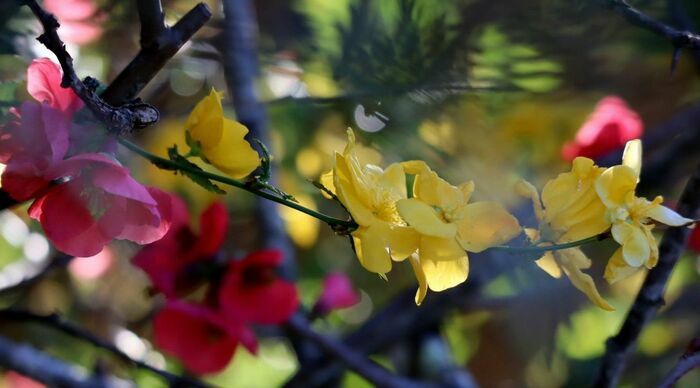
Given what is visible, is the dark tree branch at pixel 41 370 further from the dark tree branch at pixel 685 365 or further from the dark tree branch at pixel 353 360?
the dark tree branch at pixel 685 365

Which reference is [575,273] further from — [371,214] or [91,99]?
[91,99]

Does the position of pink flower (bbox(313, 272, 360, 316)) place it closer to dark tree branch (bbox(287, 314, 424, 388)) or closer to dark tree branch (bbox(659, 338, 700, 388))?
dark tree branch (bbox(287, 314, 424, 388))

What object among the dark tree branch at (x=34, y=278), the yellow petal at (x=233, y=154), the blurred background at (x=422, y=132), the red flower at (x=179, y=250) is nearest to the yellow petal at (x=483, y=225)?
the yellow petal at (x=233, y=154)

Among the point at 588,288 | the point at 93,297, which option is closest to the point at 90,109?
the point at 588,288

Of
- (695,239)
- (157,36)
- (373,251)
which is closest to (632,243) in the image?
(373,251)

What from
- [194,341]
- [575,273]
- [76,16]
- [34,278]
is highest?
[575,273]

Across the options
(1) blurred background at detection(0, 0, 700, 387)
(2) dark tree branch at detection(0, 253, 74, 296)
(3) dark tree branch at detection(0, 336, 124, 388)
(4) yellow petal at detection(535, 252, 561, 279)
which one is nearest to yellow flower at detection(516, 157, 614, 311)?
(4) yellow petal at detection(535, 252, 561, 279)
